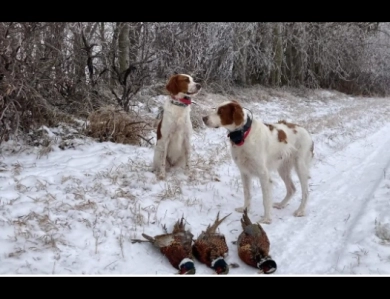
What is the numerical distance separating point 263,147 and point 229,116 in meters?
0.54

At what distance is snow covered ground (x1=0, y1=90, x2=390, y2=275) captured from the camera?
3586 mm

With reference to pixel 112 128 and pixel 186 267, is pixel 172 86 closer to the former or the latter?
pixel 112 128

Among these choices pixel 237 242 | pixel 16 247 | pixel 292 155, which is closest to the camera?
pixel 16 247

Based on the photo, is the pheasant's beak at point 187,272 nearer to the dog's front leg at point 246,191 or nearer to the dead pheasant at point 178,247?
the dead pheasant at point 178,247

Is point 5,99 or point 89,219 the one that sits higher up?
point 5,99

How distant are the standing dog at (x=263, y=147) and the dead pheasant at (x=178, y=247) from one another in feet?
4.04

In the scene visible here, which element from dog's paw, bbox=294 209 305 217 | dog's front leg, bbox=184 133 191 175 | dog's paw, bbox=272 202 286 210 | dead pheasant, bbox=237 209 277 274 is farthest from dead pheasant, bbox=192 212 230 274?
dog's front leg, bbox=184 133 191 175

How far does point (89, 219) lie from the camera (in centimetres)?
420

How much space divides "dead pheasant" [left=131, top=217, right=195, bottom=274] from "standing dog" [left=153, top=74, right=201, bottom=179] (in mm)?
2032

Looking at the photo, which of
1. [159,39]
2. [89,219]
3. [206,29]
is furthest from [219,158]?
[206,29]

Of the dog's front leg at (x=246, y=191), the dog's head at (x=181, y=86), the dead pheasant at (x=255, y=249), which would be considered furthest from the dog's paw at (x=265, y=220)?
the dog's head at (x=181, y=86)

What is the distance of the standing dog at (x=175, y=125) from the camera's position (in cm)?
586
